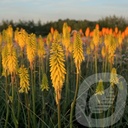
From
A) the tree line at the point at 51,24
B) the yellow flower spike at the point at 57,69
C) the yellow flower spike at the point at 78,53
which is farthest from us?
the tree line at the point at 51,24

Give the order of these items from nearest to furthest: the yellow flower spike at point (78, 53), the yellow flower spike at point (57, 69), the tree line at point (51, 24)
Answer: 1. the yellow flower spike at point (57, 69)
2. the yellow flower spike at point (78, 53)
3. the tree line at point (51, 24)

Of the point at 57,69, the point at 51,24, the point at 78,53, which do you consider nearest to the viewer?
the point at 57,69

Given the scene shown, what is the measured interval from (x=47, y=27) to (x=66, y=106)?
17.6 m

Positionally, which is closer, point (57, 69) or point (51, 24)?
point (57, 69)

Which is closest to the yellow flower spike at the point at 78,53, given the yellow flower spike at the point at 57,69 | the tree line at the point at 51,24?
the yellow flower spike at the point at 57,69

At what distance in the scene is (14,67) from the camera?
306cm

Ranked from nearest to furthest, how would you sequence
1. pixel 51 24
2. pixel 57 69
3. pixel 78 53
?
pixel 57 69 → pixel 78 53 → pixel 51 24

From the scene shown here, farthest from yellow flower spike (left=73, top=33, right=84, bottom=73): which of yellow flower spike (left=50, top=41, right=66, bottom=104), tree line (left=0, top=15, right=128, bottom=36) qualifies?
tree line (left=0, top=15, right=128, bottom=36)

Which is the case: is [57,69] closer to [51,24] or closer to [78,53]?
[78,53]

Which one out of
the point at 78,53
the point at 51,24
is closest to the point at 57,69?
the point at 78,53

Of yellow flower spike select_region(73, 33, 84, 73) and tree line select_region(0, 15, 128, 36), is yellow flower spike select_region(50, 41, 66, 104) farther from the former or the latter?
tree line select_region(0, 15, 128, 36)

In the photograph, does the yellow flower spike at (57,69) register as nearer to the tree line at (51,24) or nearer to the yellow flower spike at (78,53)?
the yellow flower spike at (78,53)

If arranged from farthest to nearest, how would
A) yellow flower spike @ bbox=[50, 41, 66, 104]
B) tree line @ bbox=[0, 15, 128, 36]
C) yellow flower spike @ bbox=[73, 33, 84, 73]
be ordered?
tree line @ bbox=[0, 15, 128, 36]
yellow flower spike @ bbox=[73, 33, 84, 73]
yellow flower spike @ bbox=[50, 41, 66, 104]

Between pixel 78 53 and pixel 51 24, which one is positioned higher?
pixel 78 53
